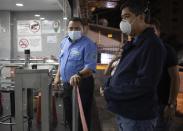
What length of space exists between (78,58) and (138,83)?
6.07ft

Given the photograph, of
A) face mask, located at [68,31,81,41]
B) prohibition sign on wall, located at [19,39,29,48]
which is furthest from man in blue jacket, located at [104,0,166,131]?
prohibition sign on wall, located at [19,39,29,48]

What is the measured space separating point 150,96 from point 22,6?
33.5 ft

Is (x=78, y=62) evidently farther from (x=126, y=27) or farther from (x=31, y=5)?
(x=31, y=5)

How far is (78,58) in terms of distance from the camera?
3736 millimetres

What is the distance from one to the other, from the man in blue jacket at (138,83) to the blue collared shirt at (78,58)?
1596mm

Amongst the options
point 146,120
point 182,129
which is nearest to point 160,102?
point 146,120

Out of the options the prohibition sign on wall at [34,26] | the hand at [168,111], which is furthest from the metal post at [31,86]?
the prohibition sign on wall at [34,26]

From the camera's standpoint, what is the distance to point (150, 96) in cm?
200

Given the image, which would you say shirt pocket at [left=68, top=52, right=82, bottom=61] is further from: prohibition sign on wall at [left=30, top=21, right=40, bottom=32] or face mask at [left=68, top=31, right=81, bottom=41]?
prohibition sign on wall at [left=30, top=21, right=40, bottom=32]

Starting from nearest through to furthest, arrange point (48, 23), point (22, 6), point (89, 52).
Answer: point (89, 52), point (22, 6), point (48, 23)

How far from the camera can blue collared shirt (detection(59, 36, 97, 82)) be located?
370cm

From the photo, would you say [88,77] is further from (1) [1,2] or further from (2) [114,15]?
(2) [114,15]

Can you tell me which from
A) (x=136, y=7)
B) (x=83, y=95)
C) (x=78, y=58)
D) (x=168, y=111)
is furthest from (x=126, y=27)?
(x=83, y=95)

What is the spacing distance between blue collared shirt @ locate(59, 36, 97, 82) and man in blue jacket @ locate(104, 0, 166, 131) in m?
1.60
